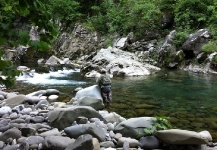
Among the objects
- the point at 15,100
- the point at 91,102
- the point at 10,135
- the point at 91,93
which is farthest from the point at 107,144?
the point at 15,100

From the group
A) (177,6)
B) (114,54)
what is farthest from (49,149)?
(177,6)

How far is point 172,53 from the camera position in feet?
69.3

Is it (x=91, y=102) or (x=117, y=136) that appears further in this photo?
(x=91, y=102)

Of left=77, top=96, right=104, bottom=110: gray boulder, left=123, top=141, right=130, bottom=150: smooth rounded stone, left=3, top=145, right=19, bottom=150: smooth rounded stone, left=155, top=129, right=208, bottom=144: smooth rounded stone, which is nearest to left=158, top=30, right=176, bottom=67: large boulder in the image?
left=77, top=96, right=104, bottom=110: gray boulder

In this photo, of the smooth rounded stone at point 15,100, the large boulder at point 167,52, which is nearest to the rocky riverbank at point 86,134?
the smooth rounded stone at point 15,100

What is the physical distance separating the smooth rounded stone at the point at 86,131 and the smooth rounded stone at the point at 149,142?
73 cm

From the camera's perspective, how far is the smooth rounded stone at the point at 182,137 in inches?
183

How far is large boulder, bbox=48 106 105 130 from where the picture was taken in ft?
18.8

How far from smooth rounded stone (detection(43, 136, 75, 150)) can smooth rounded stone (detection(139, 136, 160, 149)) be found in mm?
1305

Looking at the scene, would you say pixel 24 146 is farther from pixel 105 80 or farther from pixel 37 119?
pixel 105 80

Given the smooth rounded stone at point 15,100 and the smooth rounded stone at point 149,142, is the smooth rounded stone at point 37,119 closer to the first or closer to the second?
the smooth rounded stone at point 149,142

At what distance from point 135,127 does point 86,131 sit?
1015mm

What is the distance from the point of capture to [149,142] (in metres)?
4.93

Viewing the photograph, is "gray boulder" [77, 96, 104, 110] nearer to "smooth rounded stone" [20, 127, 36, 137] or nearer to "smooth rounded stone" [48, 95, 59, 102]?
"smooth rounded stone" [48, 95, 59, 102]
